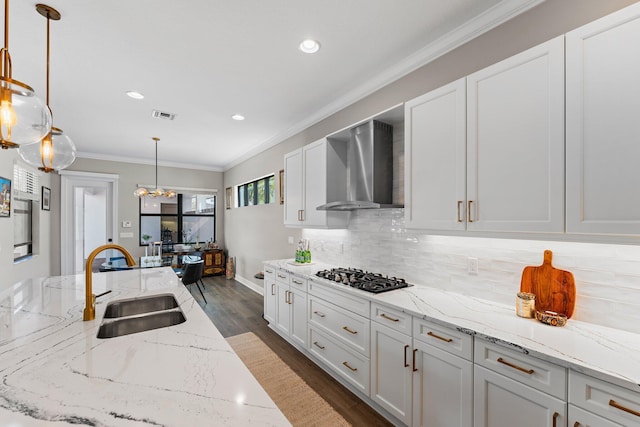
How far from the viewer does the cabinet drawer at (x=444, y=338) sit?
149 cm

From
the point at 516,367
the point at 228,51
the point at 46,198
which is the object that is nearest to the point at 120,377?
the point at 516,367

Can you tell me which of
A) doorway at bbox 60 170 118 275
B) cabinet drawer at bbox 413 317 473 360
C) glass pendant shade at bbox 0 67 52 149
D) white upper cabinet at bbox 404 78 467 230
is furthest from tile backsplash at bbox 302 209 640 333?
doorway at bbox 60 170 118 275

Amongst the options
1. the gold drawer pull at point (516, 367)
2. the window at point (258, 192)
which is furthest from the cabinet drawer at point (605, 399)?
the window at point (258, 192)

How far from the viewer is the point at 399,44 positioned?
224 cm

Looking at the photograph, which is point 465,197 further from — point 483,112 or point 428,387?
point 428,387

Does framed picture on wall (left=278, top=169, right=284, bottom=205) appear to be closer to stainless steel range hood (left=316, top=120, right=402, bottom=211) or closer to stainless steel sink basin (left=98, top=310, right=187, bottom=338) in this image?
stainless steel range hood (left=316, top=120, right=402, bottom=211)

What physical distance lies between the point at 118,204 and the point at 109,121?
9.07 feet

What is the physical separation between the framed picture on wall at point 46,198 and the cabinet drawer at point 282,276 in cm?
466

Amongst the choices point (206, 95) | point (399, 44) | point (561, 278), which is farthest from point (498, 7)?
point (206, 95)

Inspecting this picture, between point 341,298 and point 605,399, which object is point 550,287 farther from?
point 341,298

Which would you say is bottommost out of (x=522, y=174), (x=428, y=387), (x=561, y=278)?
(x=428, y=387)

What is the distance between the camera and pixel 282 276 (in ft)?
10.9

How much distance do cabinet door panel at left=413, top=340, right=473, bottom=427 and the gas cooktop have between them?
0.54 meters

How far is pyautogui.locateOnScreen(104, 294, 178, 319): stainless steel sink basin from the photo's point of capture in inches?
69.6
